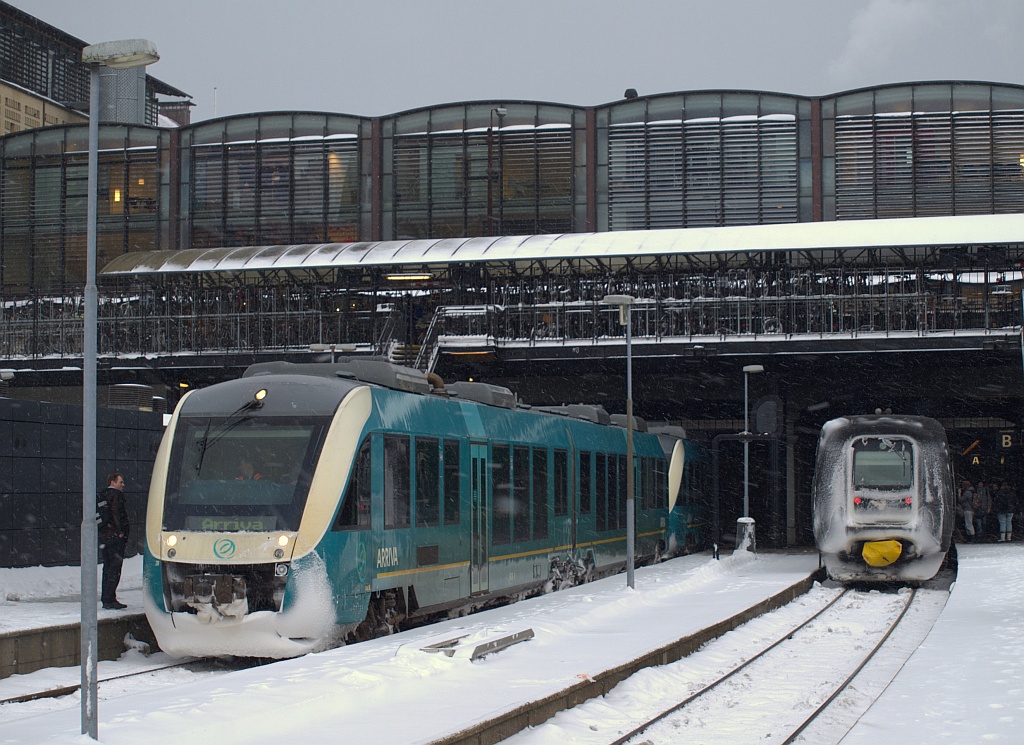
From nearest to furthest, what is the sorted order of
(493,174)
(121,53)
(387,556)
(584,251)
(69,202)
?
(121,53)
(387,556)
(584,251)
(493,174)
(69,202)

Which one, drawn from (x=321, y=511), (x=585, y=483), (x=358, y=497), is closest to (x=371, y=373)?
(x=358, y=497)

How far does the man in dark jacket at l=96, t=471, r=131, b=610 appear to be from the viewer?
15.9 m

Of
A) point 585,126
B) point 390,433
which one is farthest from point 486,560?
point 585,126

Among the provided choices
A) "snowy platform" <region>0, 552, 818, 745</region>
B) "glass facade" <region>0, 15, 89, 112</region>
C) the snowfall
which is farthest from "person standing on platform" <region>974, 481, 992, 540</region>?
"glass facade" <region>0, 15, 89, 112</region>

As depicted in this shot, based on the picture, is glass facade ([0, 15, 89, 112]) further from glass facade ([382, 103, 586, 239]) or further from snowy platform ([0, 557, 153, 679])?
snowy platform ([0, 557, 153, 679])

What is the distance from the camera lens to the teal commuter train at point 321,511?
13.0 meters

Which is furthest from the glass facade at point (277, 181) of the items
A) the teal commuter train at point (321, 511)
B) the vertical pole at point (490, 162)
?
the teal commuter train at point (321, 511)

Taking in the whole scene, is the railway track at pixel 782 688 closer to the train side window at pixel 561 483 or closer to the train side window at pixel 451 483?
the train side window at pixel 451 483

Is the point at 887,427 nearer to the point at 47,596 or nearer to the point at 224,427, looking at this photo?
the point at 224,427

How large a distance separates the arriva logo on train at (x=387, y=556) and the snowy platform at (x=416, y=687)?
0.81m

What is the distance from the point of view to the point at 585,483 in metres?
22.6

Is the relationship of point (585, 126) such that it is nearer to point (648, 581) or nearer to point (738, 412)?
point (738, 412)

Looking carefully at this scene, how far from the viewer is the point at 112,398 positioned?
40.4m

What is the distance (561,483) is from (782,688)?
8.36m
